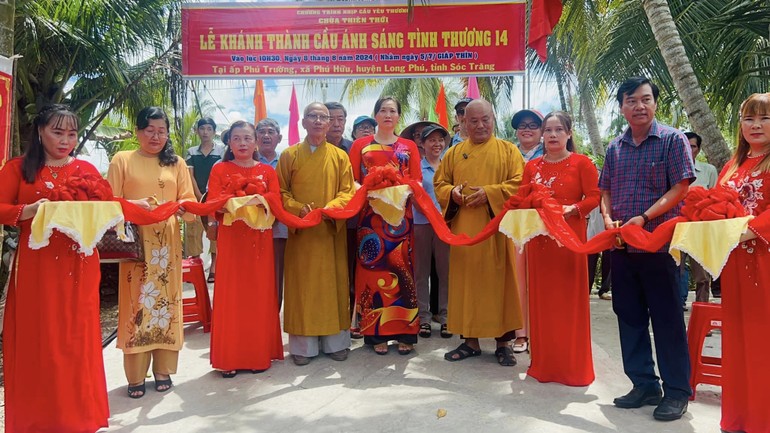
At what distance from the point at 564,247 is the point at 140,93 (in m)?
9.88

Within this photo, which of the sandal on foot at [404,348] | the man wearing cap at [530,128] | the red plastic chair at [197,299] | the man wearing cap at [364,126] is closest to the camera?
the sandal on foot at [404,348]

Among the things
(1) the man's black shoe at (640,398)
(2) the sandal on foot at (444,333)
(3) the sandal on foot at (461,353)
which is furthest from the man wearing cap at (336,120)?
(1) the man's black shoe at (640,398)

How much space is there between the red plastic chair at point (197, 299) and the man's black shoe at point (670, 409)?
13.4 ft

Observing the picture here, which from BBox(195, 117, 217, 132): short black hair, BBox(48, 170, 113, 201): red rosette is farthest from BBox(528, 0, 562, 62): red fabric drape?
BBox(48, 170, 113, 201): red rosette

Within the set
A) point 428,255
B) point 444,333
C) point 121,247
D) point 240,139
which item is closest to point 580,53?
point 428,255

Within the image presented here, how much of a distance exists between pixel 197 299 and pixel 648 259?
4207mm

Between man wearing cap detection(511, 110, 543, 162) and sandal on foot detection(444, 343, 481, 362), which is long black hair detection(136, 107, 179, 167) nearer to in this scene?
sandal on foot detection(444, 343, 481, 362)

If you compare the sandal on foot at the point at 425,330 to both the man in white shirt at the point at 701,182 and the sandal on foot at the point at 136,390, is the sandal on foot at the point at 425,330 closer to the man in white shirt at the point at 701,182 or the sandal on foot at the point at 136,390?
the sandal on foot at the point at 136,390

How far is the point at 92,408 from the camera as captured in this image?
3.04 metres

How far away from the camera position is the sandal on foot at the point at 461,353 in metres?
4.24

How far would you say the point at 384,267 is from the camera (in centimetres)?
439

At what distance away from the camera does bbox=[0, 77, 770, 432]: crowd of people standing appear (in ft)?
9.69

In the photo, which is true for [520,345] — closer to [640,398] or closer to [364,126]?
[640,398]

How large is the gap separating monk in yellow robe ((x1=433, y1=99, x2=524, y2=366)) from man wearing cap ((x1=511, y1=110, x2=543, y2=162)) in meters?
0.68
